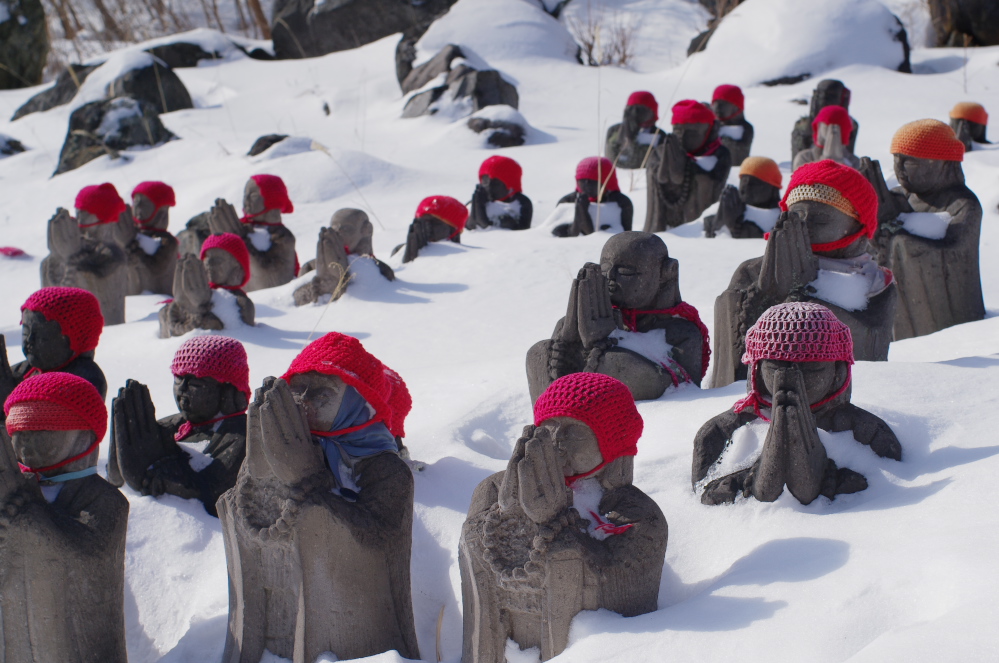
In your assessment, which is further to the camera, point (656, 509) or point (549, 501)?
point (656, 509)

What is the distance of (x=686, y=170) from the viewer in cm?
873

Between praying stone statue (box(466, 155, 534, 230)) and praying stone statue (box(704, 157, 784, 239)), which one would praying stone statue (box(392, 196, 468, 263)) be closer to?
praying stone statue (box(466, 155, 534, 230))

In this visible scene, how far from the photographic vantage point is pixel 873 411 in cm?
337

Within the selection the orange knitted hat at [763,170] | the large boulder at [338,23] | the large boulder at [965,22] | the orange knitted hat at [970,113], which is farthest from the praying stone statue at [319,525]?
the large boulder at [338,23]

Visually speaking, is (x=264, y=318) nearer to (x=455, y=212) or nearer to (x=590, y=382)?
(x=455, y=212)

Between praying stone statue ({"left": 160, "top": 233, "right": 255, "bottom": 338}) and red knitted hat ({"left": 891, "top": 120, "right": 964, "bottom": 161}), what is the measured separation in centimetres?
408

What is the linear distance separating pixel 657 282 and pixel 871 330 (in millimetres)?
899

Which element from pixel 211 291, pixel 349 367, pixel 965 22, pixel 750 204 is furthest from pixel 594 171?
pixel 965 22

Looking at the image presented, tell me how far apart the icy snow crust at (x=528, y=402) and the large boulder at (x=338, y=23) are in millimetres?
5491

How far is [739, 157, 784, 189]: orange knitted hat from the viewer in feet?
25.8

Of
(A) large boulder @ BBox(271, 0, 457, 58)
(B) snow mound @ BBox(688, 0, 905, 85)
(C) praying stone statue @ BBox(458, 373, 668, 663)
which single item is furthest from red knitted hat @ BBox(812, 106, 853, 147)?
(A) large boulder @ BBox(271, 0, 457, 58)

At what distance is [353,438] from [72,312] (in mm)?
2057

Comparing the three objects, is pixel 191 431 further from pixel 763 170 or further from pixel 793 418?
pixel 763 170

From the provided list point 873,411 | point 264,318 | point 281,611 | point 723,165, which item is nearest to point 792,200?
point 873,411
